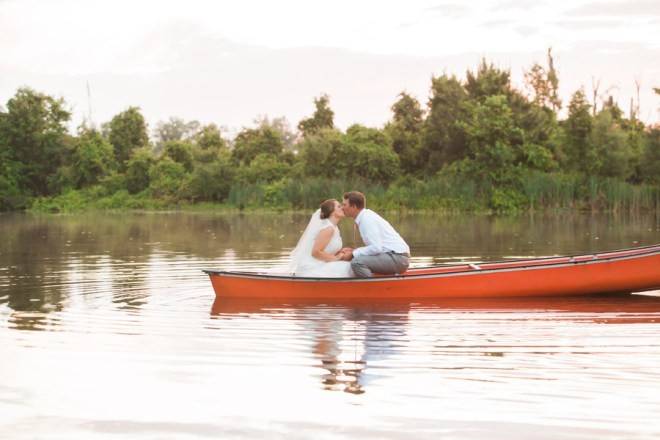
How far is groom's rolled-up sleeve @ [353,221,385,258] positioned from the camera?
10.3 metres

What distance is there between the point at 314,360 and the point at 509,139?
3700 cm

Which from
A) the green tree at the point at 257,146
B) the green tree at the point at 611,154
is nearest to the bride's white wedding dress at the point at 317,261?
the green tree at the point at 611,154

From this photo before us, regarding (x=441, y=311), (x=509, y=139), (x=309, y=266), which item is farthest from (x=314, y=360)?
(x=509, y=139)

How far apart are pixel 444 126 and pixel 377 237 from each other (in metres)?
35.3

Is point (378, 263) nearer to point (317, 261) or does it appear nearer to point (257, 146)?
point (317, 261)

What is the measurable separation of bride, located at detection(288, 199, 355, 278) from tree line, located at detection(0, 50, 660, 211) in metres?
28.5

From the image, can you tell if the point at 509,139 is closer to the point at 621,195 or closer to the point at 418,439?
the point at 621,195

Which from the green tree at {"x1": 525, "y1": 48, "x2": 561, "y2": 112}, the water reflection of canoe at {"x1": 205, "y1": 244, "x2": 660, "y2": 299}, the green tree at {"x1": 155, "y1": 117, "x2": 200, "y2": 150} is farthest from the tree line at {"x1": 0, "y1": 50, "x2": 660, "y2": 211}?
the green tree at {"x1": 155, "y1": 117, "x2": 200, "y2": 150}

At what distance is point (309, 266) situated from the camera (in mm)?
10602

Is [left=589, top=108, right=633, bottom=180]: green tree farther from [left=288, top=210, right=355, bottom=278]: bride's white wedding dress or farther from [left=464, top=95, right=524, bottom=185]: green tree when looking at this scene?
[left=288, top=210, right=355, bottom=278]: bride's white wedding dress


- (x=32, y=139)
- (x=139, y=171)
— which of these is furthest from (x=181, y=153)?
(x=32, y=139)

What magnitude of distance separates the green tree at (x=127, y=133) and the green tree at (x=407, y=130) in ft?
56.3

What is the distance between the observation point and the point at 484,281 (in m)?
10.1

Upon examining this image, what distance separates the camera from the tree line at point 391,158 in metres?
39.8
